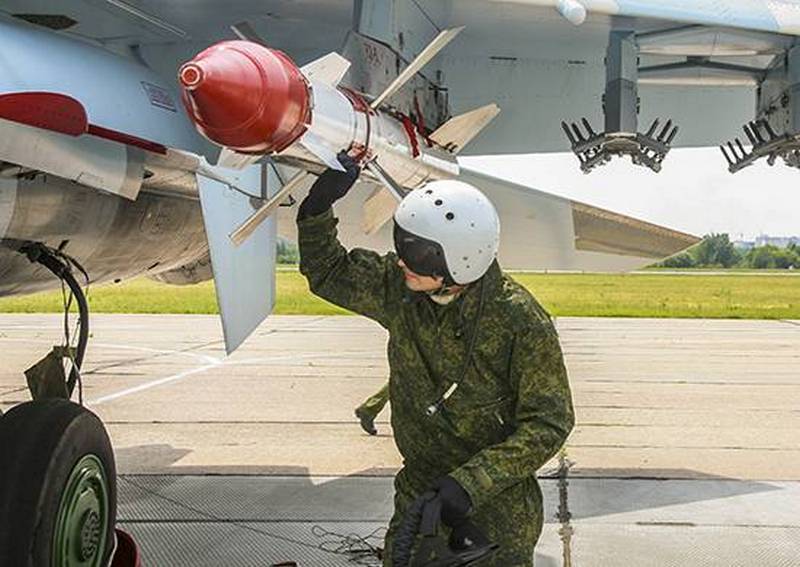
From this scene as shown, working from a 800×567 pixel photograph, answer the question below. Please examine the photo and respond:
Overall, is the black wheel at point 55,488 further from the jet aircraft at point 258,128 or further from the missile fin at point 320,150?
the missile fin at point 320,150

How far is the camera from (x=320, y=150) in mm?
3619

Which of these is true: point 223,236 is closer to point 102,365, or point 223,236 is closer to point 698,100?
point 698,100

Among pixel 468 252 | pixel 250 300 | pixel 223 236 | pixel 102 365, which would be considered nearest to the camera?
pixel 468 252

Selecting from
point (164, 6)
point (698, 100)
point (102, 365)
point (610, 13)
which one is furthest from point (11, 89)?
point (102, 365)

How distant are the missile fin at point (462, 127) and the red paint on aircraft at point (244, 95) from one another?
156cm

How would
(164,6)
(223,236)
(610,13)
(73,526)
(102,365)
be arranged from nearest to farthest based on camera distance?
(73,526)
(223,236)
(164,6)
(610,13)
(102,365)

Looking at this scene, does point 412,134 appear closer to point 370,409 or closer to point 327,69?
point 327,69

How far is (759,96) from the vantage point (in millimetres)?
6305

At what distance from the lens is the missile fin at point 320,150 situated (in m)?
3.53

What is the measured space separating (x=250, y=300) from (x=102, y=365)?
8968mm

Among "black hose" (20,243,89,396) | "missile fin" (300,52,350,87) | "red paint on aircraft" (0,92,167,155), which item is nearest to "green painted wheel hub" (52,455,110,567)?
"black hose" (20,243,89,396)

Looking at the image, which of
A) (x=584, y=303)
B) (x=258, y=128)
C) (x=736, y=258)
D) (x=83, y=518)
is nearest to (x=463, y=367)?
(x=258, y=128)

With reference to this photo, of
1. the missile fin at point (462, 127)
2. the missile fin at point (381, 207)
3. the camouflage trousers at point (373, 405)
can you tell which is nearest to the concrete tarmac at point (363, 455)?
the camouflage trousers at point (373, 405)

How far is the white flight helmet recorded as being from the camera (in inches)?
118
